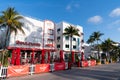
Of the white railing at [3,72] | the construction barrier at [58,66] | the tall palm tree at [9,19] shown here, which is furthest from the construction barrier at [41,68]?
the tall palm tree at [9,19]

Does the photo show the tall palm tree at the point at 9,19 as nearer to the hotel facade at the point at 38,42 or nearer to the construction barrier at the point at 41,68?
the hotel facade at the point at 38,42

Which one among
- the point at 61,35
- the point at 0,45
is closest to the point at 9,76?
the point at 0,45

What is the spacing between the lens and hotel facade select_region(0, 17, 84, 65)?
108ft

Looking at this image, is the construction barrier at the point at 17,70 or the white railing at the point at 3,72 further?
the construction barrier at the point at 17,70

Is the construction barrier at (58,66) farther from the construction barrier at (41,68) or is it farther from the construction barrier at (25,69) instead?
the construction barrier at (41,68)

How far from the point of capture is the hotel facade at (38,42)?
1293 inches

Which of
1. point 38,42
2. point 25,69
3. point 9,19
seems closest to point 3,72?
point 25,69

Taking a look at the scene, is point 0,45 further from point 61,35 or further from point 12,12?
point 61,35

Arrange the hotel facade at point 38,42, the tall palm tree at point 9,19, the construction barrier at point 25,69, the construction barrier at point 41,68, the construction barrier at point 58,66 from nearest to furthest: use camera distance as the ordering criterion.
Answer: the construction barrier at point 25,69 < the construction barrier at point 41,68 < the construction barrier at point 58,66 < the tall palm tree at point 9,19 < the hotel facade at point 38,42

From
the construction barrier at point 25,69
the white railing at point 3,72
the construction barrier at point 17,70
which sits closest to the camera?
the white railing at point 3,72

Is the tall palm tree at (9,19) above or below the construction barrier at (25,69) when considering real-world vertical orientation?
above

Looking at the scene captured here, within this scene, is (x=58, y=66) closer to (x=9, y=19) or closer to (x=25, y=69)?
(x=25, y=69)

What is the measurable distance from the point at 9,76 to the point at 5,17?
13.6 m

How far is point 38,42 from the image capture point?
1529 inches
